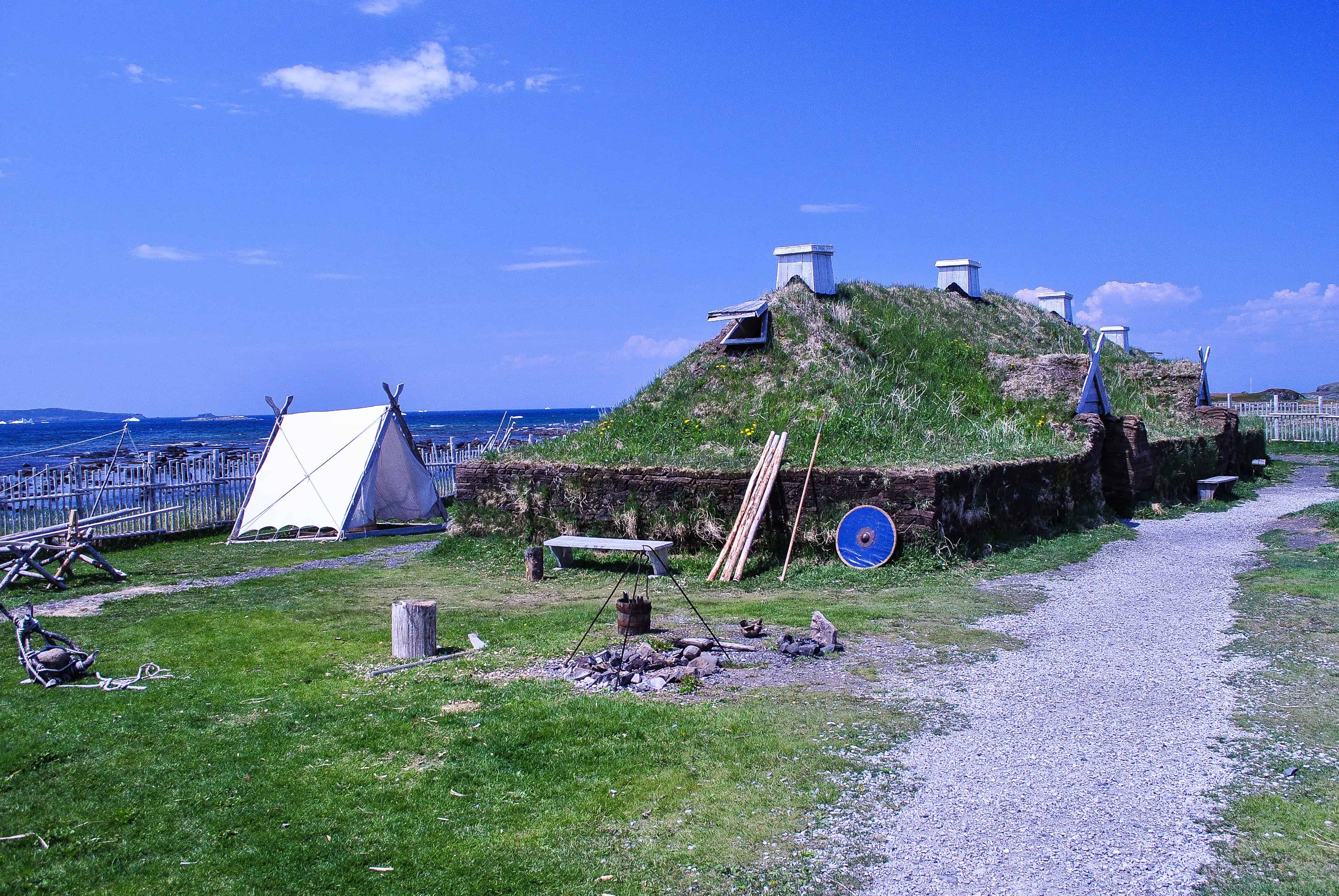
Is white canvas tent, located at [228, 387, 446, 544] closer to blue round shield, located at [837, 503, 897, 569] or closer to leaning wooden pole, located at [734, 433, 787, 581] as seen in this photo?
leaning wooden pole, located at [734, 433, 787, 581]

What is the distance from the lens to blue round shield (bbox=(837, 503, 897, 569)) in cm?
1218

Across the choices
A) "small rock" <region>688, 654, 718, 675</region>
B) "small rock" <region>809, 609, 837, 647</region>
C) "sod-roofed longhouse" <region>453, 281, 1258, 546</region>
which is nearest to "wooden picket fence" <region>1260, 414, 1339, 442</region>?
"sod-roofed longhouse" <region>453, 281, 1258, 546</region>

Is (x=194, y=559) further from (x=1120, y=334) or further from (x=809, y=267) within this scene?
(x=1120, y=334)

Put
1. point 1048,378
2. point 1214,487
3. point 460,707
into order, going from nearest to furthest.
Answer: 1. point 460,707
2. point 1048,378
3. point 1214,487

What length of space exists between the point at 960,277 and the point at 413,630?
21608 millimetres

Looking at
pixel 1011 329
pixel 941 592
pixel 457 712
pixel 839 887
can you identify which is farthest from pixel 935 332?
pixel 839 887

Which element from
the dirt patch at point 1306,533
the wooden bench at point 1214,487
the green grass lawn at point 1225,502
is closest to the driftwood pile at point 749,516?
the dirt patch at point 1306,533

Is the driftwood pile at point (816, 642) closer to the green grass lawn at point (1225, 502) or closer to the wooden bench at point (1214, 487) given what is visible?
the green grass lawn at point (1225, 502)

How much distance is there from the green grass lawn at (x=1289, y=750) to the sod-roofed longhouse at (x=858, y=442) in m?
4.12

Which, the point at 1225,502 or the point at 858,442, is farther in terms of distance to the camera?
the point at 1225,502

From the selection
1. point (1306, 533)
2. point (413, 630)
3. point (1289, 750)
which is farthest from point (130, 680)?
point (1306, 533)

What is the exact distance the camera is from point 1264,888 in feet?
12.8

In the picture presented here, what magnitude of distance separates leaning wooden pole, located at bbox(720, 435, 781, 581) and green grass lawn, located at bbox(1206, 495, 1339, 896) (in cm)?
571

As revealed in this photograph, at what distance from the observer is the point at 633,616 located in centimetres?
882
